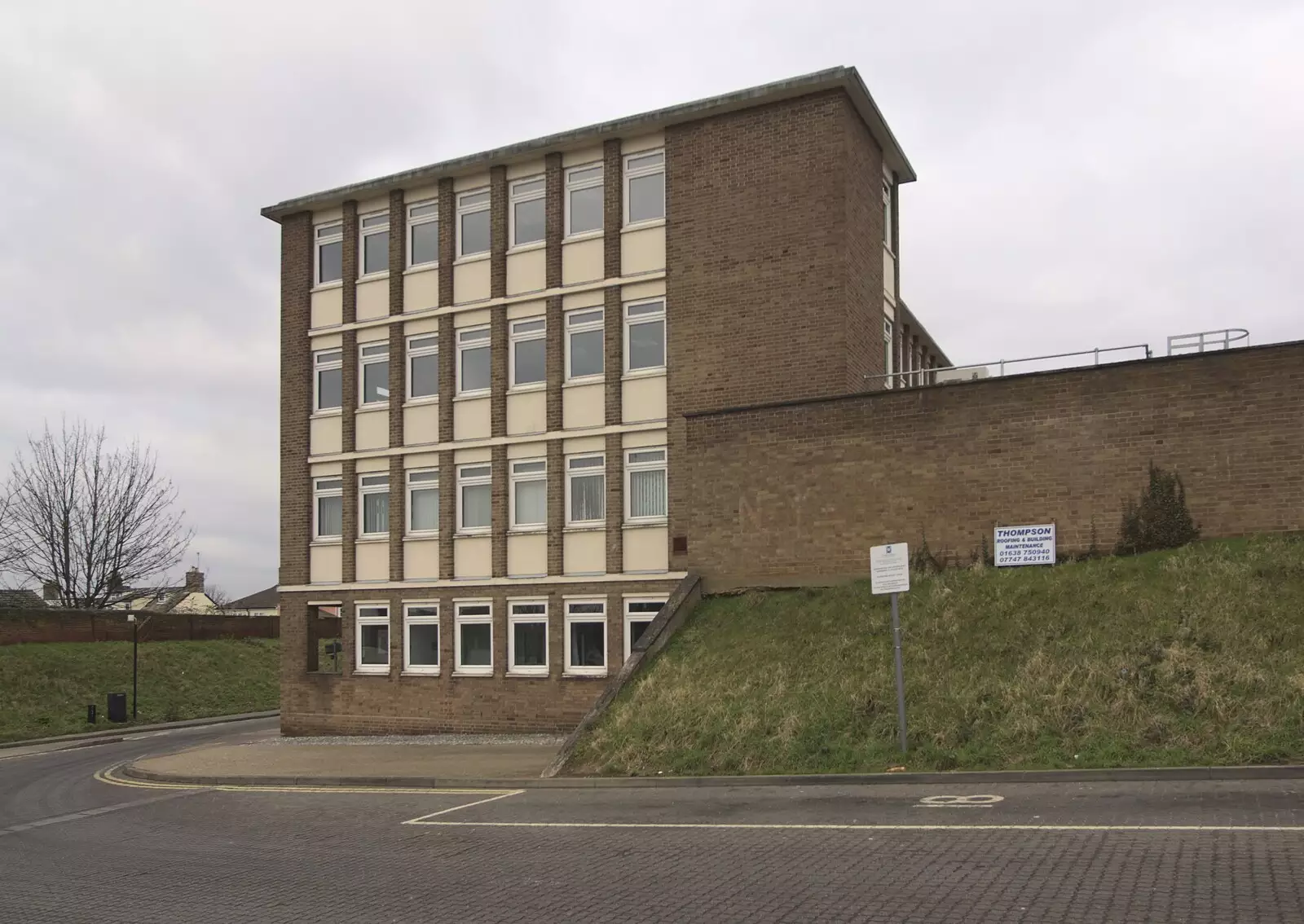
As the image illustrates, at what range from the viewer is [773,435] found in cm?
2038

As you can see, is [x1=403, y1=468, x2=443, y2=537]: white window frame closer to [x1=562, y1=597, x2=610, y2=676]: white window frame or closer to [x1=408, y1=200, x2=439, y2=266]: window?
[x1=562, y1=597, x2=610, y2=676]: white window frame

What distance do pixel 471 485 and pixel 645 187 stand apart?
7265 mm

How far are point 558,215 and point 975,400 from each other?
10.5m

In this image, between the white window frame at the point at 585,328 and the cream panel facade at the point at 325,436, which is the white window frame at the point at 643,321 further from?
the cream panel facade at the point at 325,436

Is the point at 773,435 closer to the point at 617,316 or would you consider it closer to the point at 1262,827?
the point at 617,316

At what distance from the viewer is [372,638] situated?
27312 millimetres

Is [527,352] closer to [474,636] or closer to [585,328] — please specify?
[585,328]

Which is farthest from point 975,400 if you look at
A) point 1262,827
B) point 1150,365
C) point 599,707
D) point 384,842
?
point 384,842

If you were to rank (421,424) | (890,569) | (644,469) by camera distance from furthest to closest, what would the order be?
(421,424), (644,469), (890,569)

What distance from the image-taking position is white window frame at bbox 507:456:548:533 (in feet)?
82.8

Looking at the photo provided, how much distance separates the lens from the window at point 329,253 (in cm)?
2861

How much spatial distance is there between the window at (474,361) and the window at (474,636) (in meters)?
4.61

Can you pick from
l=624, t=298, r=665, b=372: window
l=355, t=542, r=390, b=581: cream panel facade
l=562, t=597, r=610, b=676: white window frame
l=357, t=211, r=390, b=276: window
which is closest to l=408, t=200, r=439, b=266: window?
l=357, t=211, r=390, b=276: window

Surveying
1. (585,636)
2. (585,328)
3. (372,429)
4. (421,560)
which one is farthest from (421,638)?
(585,328)
